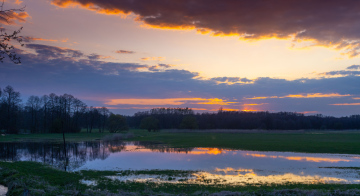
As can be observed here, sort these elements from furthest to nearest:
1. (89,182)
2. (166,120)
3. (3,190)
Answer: (166,120) < (89,182) < (3,190)

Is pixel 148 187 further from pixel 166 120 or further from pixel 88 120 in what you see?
pixel 166 120

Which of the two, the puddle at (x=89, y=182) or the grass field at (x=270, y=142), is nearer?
the puddle at (x=89, y=182)

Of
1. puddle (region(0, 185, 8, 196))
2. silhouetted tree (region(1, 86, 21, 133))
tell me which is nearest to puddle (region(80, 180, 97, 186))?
puddle (region(0, 185, 8, 196))

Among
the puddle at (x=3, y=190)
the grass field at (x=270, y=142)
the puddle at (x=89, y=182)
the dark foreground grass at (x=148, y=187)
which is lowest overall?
the grass field at (x=270, y=142)

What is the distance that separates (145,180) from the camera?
19.3 metres

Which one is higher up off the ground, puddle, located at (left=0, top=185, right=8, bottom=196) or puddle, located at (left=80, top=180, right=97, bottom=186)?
puddle, located at (left=0, top=185, right=8, bottom=196)

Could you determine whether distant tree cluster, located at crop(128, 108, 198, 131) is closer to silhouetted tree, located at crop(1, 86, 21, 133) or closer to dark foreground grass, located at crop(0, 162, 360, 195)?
silhouetted tree, located at crop(1, 86, 21, 133)

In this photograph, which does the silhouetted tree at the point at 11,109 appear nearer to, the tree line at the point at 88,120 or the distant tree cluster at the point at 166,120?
the tree line at the point at 88,120

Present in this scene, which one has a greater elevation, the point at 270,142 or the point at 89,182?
the point at 89,182

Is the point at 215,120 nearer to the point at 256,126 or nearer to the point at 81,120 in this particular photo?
the point at 256,126

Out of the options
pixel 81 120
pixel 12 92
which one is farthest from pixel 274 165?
pixel 81 120

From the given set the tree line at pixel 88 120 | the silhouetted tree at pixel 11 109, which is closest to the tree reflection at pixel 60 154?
the tree line at pixel 88 120

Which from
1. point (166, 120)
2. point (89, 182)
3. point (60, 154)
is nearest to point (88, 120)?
point (166, 120)

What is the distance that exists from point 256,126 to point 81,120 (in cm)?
9430
